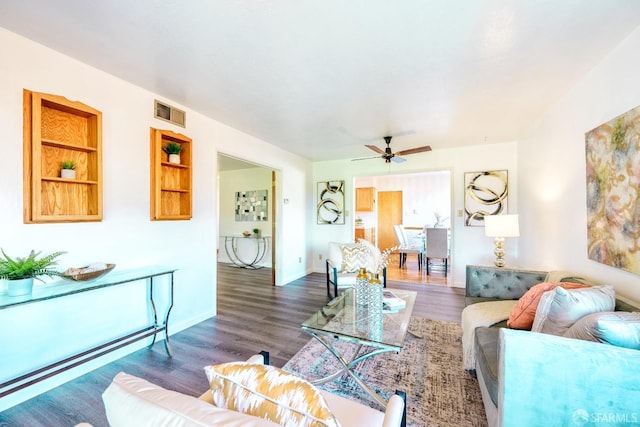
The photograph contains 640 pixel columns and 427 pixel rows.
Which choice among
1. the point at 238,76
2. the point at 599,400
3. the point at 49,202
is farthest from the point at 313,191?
the point at 599,400

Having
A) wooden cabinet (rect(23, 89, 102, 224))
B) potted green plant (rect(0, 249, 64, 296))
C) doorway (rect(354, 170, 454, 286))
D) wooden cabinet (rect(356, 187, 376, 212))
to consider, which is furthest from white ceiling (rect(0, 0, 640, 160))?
doorway (rect(354, 170, 454, 286))

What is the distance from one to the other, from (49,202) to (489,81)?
12.0 feet

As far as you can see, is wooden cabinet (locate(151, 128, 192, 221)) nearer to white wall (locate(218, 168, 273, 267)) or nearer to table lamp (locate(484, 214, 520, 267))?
white wall (locate(218, 168, 273, 267))

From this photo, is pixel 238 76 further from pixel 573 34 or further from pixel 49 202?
pixel 573 34

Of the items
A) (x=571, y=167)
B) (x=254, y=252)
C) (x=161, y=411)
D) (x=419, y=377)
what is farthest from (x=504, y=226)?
(x=254, y=252)

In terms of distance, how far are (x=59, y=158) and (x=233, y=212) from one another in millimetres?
4646

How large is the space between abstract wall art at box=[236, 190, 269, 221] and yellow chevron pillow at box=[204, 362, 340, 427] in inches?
221

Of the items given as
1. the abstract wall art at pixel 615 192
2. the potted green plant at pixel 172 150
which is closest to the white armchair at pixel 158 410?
the abstract wall art at pixel 615 192

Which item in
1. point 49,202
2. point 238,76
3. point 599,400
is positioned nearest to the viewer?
point 599,400

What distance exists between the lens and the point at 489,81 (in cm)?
227

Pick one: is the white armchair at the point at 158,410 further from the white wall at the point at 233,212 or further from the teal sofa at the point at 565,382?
the white wall at the point at 233,212

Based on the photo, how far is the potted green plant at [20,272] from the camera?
159 centimetres

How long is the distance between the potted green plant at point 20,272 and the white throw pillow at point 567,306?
10.0 ft

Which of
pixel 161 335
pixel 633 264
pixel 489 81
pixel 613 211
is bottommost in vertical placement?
pixel 161 335
